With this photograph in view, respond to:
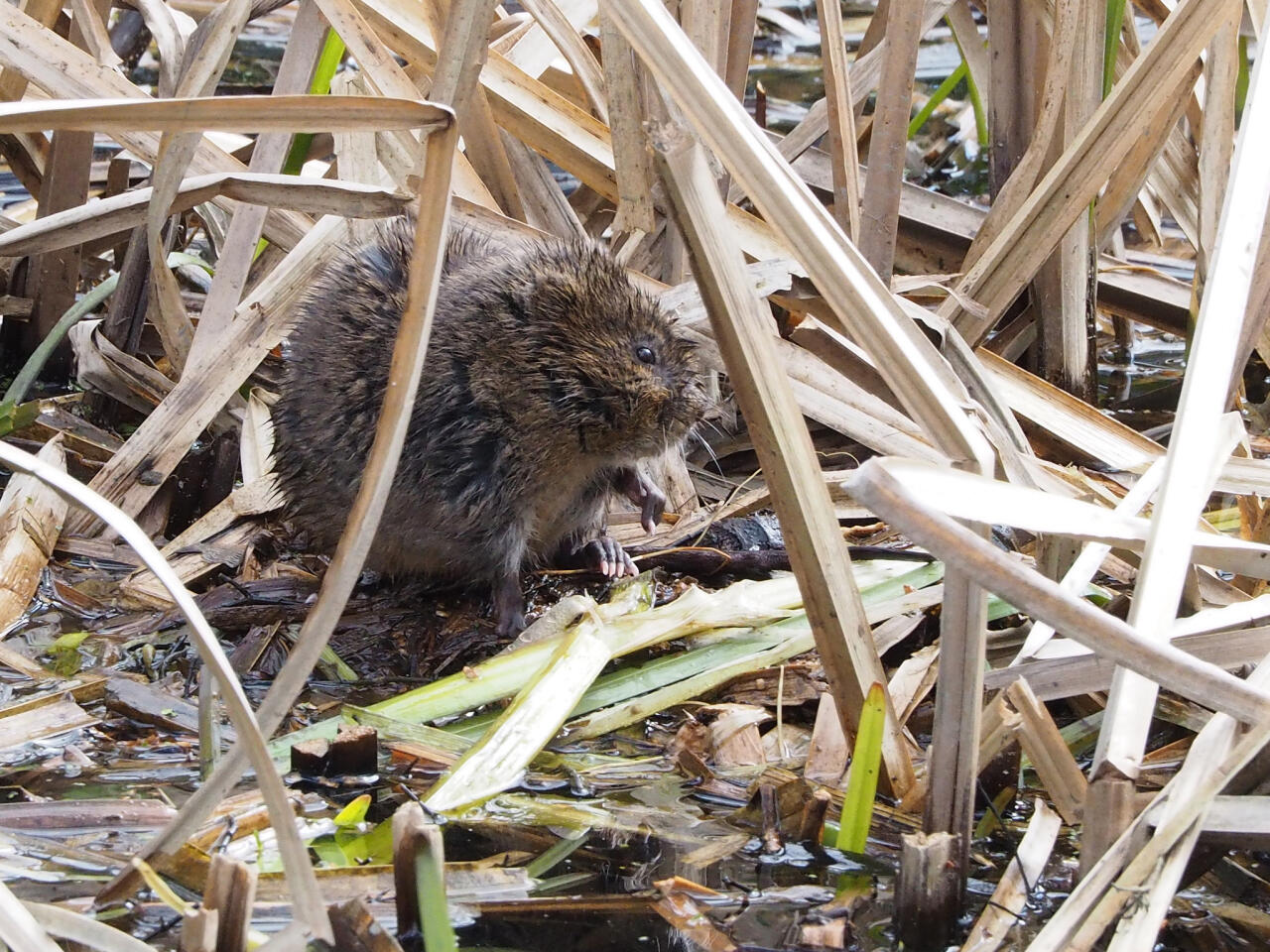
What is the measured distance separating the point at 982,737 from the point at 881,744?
0.18 meters

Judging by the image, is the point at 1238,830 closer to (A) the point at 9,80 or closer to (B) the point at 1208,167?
(B) the point at 1208,167

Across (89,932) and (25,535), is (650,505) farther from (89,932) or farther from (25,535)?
(89,932)

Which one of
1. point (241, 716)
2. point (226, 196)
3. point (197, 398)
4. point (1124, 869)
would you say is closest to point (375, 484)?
→ point (241, 716)

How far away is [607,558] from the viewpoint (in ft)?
12.7

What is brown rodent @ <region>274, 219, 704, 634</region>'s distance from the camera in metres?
3.57

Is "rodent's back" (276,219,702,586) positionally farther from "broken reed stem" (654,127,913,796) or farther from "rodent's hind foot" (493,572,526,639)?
"broken reed stem" (654,127,913,796)

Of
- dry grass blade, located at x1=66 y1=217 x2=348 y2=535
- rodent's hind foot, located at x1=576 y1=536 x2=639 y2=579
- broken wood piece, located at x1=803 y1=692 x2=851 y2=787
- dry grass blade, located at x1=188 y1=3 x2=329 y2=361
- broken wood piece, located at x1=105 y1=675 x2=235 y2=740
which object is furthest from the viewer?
dry grass blade, located at x1=188 y1=3 x2=329 y2=361

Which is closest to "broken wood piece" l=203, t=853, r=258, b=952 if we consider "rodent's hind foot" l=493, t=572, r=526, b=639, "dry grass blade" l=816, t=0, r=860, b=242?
"rodent's hind foot" l=493, t=572, r=526, b=639

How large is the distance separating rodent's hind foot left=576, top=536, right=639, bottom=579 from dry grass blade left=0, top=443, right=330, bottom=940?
209 cm

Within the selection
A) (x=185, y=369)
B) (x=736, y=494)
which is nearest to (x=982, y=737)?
(x=736, y=494)

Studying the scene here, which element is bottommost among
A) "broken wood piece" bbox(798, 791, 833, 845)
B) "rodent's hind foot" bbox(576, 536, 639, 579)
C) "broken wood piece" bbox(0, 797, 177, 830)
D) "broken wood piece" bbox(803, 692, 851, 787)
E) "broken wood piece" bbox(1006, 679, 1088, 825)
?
"rodent's hind foot" bbox(576, 536, 639, 579)

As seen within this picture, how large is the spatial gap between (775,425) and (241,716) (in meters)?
0.95

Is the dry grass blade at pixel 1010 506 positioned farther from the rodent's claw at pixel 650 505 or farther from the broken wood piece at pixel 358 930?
the rodent's claw at pixel 650 505

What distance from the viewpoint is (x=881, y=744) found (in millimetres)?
2256
